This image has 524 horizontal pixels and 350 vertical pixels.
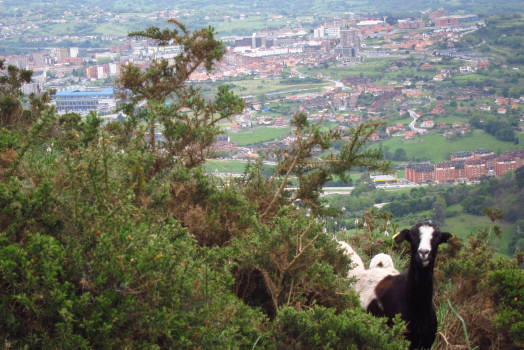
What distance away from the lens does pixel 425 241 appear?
490 cm

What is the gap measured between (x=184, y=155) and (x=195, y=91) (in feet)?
4.34

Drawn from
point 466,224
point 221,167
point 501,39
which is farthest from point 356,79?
point 221,167

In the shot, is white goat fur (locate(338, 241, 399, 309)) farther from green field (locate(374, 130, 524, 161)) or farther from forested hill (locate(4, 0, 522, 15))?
forested hill (locate(4, 0, 522, 15))

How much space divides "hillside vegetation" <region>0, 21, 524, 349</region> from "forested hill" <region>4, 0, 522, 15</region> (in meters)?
123

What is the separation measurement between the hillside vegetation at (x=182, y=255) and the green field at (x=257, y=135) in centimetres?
3531

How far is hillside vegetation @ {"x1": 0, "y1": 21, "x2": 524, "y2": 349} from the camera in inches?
119

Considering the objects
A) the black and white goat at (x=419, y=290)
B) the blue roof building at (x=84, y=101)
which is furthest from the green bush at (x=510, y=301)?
the blue roof building at (x=84, y=101)

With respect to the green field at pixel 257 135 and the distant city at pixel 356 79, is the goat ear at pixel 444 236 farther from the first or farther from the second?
the green field at pixel 257 135

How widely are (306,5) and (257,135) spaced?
115195 millimetres

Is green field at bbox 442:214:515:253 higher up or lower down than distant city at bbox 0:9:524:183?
lower down

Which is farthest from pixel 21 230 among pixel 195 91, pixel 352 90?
pixel 352 90

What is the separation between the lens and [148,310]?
322 cm

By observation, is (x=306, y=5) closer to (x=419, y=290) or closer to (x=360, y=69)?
(x=360, y=69)

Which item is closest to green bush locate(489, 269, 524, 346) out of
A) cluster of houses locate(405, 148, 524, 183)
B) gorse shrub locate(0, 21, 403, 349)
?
gorse shrub locate(0, 21, 403, 349)
